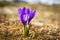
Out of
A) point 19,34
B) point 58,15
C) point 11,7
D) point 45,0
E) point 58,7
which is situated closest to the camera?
point 19,34

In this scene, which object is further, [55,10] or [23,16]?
[55,10]

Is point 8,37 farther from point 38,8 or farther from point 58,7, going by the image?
point 58,7

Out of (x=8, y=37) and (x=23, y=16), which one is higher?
(x=23, y=16)

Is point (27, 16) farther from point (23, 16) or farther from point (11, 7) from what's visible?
point (11, 7)

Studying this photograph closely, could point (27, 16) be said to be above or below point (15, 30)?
above

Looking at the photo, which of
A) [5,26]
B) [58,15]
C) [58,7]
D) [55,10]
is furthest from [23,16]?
[58,7]

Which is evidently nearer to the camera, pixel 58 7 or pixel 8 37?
pixel 8 37

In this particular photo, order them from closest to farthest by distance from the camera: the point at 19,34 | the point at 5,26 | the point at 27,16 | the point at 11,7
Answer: the point at 27,16 → the point at 19,34 → the point at 5,26 → the point at 11,7

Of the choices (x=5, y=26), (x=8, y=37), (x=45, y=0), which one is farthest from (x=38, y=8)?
(x=8, y=37)

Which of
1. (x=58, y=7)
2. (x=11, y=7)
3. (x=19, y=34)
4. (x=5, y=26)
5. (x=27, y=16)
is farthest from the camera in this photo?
(x=58, y=7)
